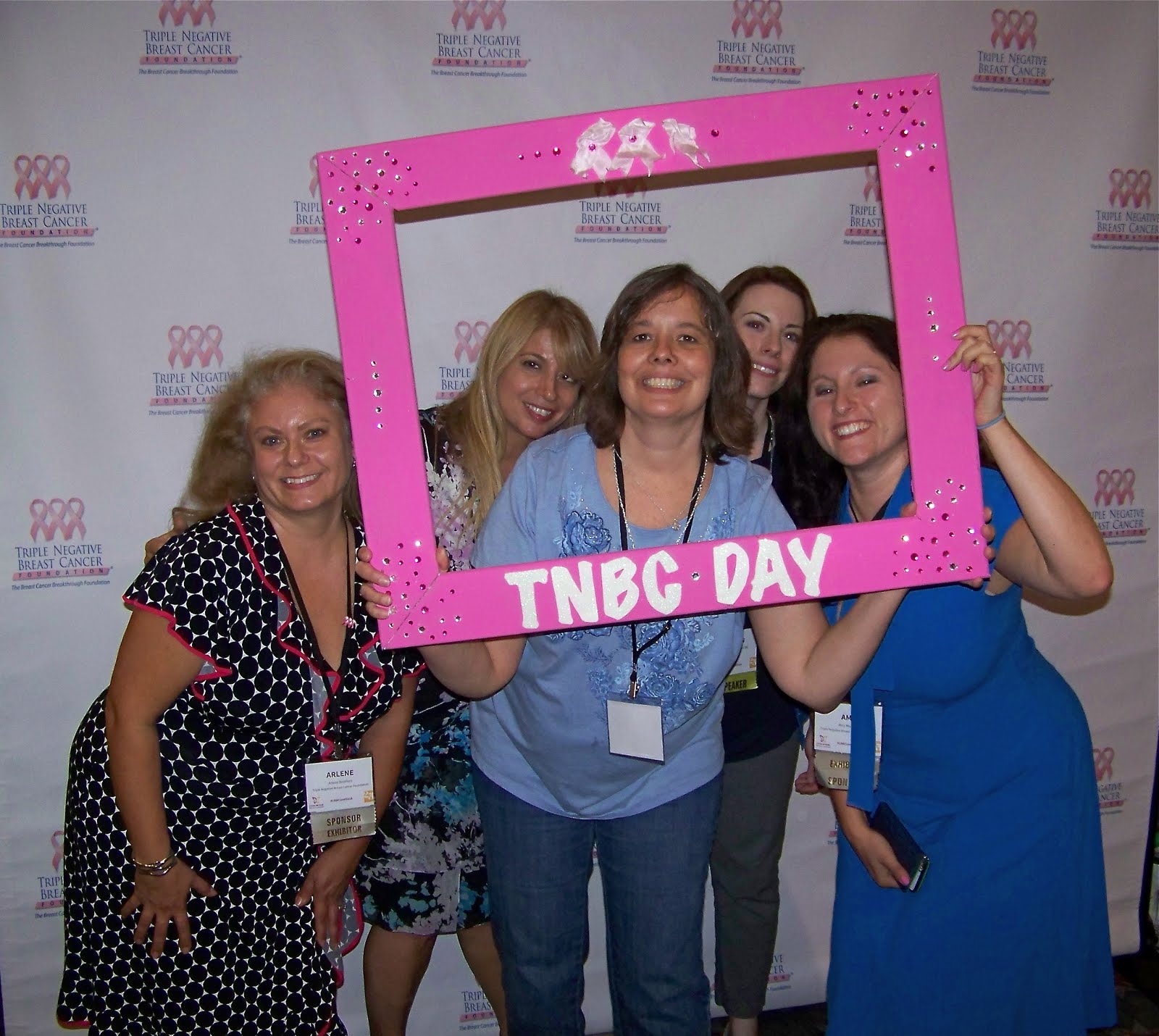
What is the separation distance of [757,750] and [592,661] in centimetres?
67

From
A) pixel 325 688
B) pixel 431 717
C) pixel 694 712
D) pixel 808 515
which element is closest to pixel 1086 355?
pixel 808 515

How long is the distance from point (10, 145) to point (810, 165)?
2104 mm

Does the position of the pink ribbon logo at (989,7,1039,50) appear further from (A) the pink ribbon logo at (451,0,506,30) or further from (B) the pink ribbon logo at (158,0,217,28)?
(B) the pink ribbon logo at (158,0,217,28)

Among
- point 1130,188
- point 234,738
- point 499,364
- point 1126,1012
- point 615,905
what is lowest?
point 1126,1012

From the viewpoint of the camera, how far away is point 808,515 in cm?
202

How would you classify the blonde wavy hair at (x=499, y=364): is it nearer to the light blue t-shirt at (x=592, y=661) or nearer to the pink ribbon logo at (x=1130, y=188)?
the light blue t-shirt at (x=592, y=661)

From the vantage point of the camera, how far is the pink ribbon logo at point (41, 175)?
2.21m

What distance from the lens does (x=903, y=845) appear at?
1.70 m

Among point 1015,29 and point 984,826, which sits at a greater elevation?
point 1015,29

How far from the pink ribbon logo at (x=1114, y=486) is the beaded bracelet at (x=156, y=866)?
2733 mm

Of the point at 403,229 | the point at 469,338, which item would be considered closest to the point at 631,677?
the point at 469,338

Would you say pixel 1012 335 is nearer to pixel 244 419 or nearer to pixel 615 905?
pixel 615 905

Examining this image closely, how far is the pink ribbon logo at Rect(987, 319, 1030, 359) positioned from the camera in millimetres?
2592

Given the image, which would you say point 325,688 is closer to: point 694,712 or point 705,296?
point 694,712
